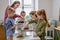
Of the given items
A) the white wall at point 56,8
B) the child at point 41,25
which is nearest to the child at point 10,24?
the child at point 41,25

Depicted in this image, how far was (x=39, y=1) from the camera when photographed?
2.53 meters

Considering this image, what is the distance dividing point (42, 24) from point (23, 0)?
1531 mm

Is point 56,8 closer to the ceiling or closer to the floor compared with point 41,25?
closer to the ceiling

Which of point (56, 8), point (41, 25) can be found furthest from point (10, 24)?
point (56, 8)

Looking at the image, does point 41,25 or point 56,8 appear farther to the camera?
point 56,8

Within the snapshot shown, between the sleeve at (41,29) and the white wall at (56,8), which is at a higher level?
the white wall at (56,8)

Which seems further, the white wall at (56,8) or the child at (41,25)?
the white wall at (56,8)

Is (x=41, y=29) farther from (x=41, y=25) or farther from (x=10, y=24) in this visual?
(x=10, y=24)

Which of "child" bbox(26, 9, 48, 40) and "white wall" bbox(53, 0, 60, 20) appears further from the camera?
"white wall" bbox(53, 0, 60, 20)

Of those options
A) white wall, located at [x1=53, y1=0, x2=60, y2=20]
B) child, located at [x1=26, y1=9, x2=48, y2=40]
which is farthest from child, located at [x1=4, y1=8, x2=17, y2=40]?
white wall, located at [x1=53, y1=0, x2=60, y2=20]

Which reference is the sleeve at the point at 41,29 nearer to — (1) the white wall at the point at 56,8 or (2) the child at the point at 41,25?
(2) the child at the point at 41,25

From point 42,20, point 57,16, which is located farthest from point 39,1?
point 42,20

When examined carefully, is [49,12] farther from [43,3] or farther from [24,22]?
[24,22]

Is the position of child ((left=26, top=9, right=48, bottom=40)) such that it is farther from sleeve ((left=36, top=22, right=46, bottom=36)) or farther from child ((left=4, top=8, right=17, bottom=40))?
child ((left=4, top=8, right=17, bottom=40))
